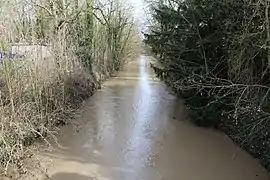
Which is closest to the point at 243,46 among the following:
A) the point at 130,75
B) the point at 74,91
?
the point at 74,91

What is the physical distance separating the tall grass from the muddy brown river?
68cm

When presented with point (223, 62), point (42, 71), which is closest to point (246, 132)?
point (223, 62)

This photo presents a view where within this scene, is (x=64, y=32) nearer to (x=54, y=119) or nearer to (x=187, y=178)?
(x=54, y=119)

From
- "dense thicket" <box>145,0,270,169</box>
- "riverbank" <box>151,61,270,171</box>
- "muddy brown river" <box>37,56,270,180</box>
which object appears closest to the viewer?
"dense thicket" <box>145,0,270,169</box>

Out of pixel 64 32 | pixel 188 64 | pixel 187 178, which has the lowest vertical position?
pixel 187 178

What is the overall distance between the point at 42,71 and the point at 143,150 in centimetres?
303

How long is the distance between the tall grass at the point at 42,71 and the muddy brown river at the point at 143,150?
2.24 ft

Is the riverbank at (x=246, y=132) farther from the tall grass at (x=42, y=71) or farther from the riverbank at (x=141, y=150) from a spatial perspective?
the tall grass at (x=42, y=71)

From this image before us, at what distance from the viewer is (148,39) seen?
40.9 feet

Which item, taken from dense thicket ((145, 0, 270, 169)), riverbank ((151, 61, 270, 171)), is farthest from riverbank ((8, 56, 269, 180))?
dense thicket ((145, 0, 270, 169))

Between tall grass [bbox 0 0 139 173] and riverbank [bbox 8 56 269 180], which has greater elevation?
tall grass [bbox 0 0 139 173]

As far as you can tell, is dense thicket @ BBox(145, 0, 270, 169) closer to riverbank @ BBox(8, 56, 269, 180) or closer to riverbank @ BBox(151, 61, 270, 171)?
riverbank @ BBox(151, 61, 270, 171)

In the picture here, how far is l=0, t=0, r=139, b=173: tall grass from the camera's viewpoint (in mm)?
7016

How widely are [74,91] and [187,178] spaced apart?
21.7 ft
